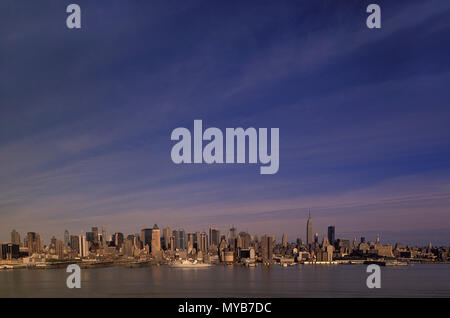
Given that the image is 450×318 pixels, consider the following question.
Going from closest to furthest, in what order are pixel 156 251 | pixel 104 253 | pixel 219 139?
1. pixel 219 139
2. pixel 104 253
3. pixel 156 251

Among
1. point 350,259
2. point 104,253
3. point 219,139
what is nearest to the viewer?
point 219,139

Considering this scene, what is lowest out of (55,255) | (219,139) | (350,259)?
(350,259)

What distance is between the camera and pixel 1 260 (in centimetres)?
4128

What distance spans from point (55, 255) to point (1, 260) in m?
5.30
